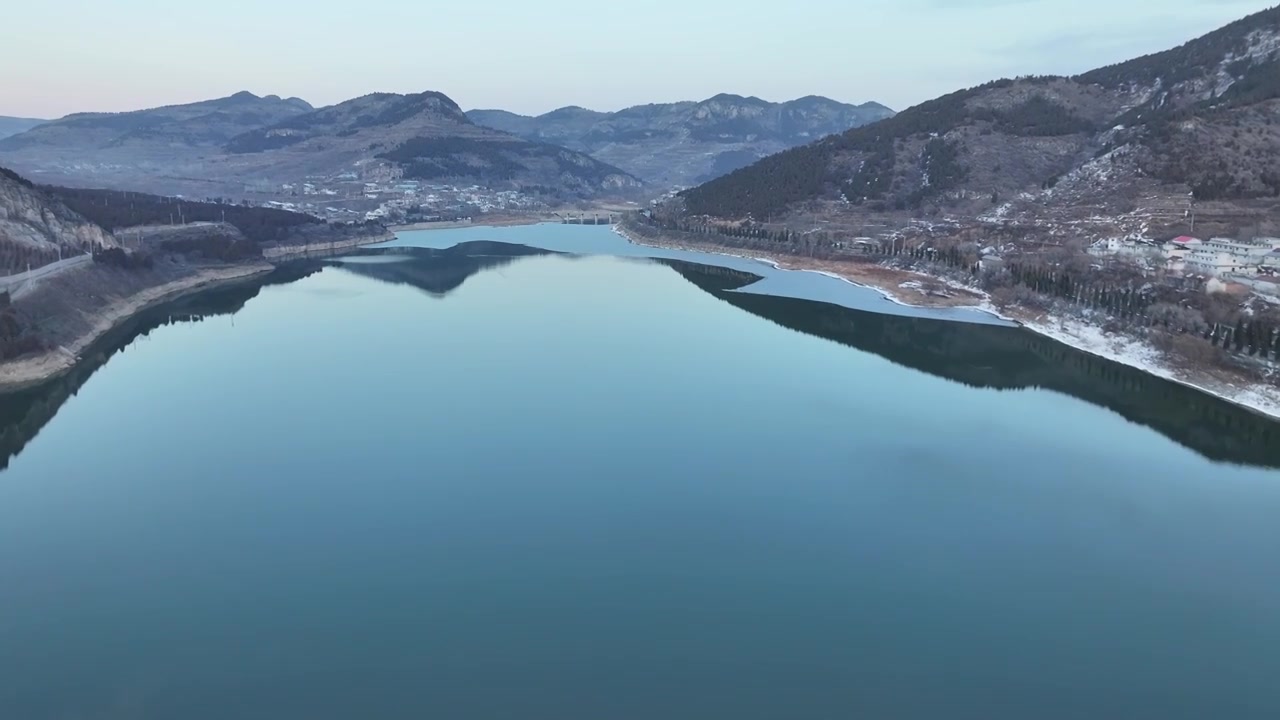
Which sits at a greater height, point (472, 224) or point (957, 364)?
point (472, 224)

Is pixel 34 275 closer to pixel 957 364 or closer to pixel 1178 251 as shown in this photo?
pixel 957 364

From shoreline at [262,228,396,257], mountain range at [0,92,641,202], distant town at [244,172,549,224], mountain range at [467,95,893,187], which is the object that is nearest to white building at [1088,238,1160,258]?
shoreline at [262,228,396,257]

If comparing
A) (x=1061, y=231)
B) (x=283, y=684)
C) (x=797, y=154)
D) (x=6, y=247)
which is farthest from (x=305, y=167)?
(x=283, y=684)

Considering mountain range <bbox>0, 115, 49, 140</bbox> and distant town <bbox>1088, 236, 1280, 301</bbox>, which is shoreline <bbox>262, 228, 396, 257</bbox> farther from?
mountain range <bbox>0, 115, 49, 140</bbox>

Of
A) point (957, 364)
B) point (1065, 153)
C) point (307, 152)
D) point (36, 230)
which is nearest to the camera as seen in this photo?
point (957, 364)

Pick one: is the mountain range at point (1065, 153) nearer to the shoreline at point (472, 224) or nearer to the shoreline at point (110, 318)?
the shoreline at point (472, 224)

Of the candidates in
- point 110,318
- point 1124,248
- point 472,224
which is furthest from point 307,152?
point 1124,248
